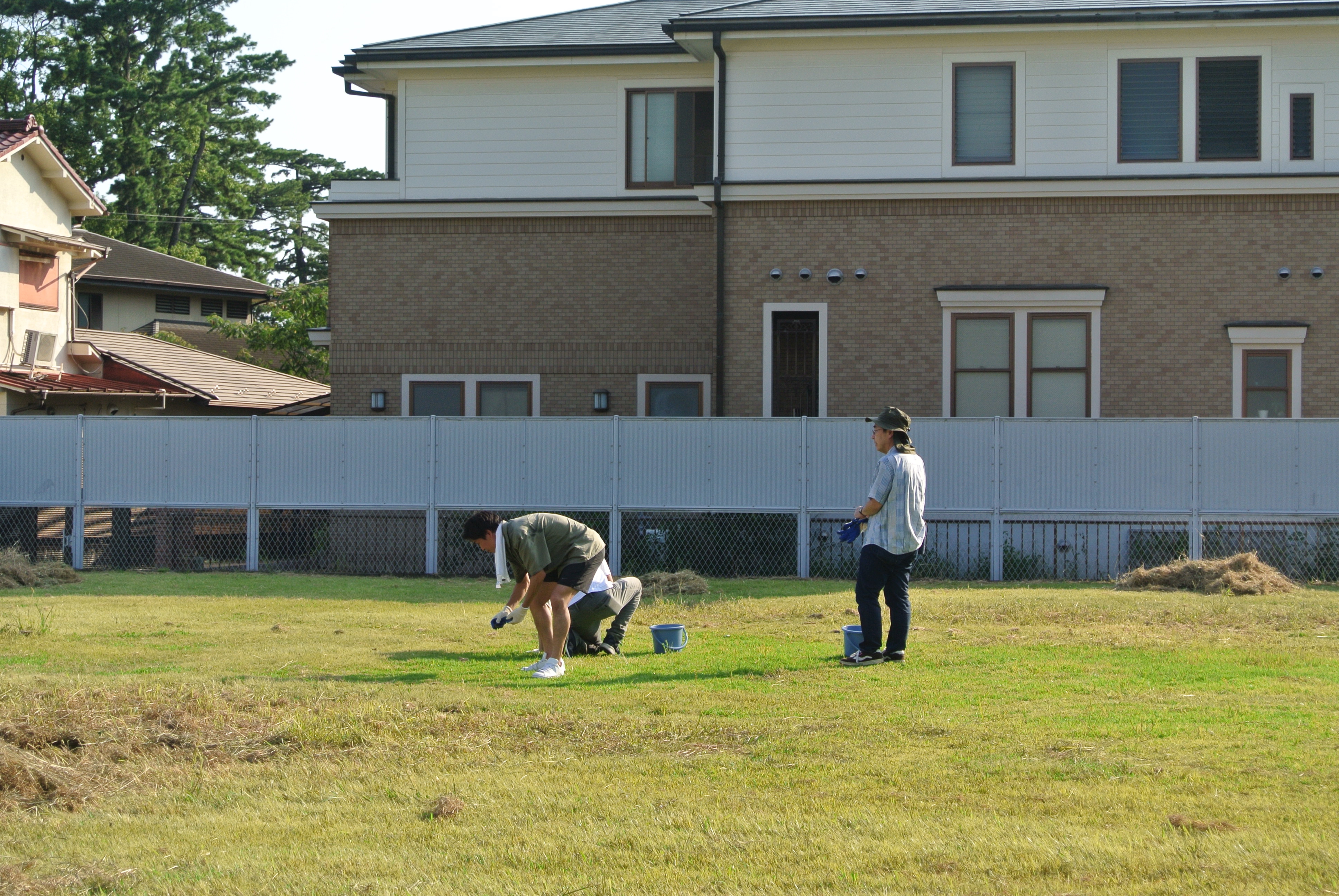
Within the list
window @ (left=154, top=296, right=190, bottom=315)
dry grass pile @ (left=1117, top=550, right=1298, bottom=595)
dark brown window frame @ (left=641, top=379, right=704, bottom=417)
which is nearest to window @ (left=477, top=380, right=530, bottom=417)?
dark brown window frame @ (left=641, top=379, right=704, bottom=417)

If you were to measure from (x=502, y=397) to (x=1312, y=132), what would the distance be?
13016mm

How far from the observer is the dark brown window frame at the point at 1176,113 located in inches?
763

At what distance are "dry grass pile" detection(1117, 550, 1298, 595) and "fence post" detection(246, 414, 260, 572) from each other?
11.3 metres

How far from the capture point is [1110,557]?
18.0 metres

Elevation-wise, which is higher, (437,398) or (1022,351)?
(1022,351)

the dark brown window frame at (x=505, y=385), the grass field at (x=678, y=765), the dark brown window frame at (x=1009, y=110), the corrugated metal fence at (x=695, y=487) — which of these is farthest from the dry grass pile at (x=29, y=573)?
the dark brown window frame at (x=1009, y=110)

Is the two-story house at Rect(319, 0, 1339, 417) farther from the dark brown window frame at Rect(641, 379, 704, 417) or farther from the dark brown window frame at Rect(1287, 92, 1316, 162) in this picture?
the dark brown window frame at Rect(641, 379, 704, 417)

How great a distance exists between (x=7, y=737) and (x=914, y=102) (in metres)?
15.9

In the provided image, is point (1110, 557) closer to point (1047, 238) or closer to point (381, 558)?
point (1047, 238)

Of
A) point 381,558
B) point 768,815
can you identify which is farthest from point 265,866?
point 381,558

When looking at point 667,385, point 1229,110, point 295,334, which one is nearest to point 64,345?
point 295,334

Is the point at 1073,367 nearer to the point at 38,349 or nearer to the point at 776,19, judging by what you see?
the point at 776,19

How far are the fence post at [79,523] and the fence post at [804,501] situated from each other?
32.3 ft

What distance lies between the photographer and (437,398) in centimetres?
2277
